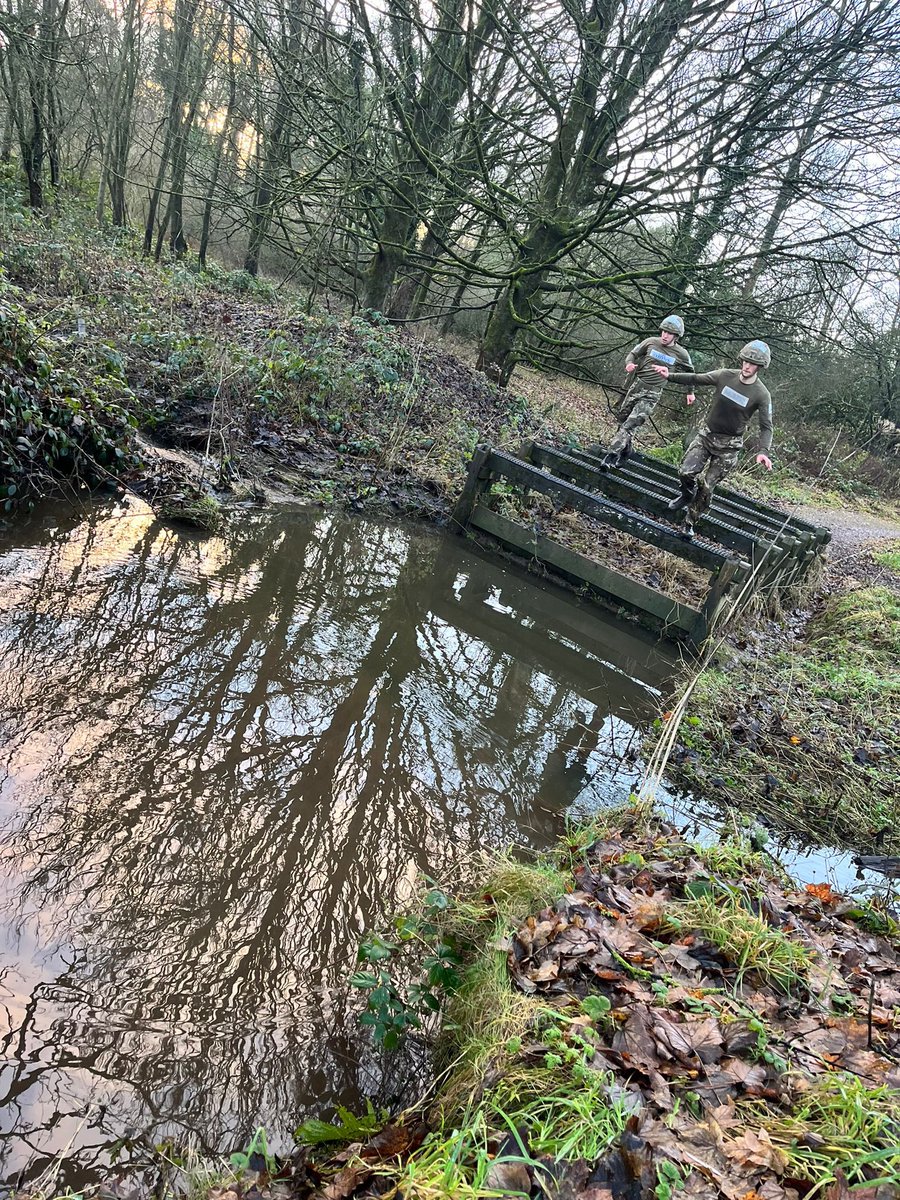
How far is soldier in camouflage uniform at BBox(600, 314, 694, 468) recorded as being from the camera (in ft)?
30.0

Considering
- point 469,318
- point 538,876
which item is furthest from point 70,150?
point 538,876

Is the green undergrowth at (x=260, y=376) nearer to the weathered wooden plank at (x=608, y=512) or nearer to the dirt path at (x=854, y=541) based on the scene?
the weathered wooden plank at (x=608, y=512)

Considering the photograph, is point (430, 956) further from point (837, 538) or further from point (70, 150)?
point (70, 150)

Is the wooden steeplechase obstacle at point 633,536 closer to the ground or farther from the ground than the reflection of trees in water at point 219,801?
farther from the ground

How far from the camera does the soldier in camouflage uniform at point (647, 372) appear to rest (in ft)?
30.0

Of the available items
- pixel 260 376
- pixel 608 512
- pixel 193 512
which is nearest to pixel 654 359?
pixel 608 512

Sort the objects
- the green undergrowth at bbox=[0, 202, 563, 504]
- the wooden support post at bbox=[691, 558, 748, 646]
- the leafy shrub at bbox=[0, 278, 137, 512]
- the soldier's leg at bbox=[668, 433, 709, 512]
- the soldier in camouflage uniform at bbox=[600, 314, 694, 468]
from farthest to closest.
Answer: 1. the soldier in camouflage uniform at bbox=[600, 314, 694, 468]
2. the soldier's leg at bbox=[668, 433, 709, 512]
3. the green undergrowth at bbox=[0, 202, 563, 504]
4. the wooden support post at bbox=[691, 558, 748, 646]
5. the leafy shrub at bbox=[0, 278, 137, 512]

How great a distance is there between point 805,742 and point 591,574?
2.98 meters

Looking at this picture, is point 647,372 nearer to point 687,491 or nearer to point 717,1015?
point 687,491

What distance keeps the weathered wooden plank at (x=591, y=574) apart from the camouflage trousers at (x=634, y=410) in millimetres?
2445

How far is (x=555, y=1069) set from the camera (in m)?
2.06

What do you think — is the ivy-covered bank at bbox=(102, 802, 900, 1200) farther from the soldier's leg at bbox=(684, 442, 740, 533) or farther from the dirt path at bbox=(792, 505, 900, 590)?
the dirt path at bbox=(792, 505, 900, 590)

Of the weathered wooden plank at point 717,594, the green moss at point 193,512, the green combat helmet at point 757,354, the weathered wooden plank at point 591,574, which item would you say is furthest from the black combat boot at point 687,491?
the green moss at point 193,512

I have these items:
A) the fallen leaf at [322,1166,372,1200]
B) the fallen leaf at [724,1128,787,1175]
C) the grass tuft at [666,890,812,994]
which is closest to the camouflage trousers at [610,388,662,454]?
the grass tuft at [666,890,812,994]
